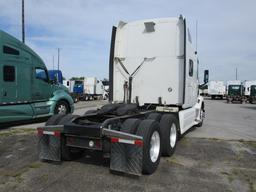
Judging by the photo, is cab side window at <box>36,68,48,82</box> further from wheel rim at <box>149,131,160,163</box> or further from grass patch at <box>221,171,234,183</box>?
grass patch at <box>221,171,234,183</box>

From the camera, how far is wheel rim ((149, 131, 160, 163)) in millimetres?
5090

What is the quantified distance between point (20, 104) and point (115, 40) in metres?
4.79

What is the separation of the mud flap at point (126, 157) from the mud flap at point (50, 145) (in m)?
1.21

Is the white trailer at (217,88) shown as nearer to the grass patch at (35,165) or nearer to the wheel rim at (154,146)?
the wheel rim at (154,146)

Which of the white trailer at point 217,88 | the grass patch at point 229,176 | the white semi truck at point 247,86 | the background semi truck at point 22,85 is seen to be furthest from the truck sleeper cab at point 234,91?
the grass patch at point 229,176

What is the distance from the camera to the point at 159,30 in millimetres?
7645

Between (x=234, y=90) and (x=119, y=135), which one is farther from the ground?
(x=234, y=90)

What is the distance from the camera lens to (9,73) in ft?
32.7

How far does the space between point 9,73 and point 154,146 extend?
6.94 meters

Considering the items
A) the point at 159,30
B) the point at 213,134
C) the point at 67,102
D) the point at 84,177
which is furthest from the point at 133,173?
→ the point at 67,102

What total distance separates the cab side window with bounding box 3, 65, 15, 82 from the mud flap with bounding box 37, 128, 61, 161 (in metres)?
5.36

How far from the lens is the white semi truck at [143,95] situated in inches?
202

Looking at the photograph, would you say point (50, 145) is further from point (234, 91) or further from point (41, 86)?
point (234, 91)

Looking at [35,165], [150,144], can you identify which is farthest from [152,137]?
[35,165]
